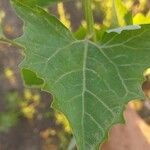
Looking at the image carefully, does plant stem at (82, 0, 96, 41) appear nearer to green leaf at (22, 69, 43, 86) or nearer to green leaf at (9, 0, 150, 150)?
green leaf at (9, 0, 150, 150)

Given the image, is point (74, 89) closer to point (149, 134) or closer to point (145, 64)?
point (145, 64)

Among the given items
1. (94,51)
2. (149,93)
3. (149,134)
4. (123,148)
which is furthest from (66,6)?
(94,51)

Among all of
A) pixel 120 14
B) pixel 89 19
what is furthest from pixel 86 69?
pixel 120 14

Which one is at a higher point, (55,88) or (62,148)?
(55,88)

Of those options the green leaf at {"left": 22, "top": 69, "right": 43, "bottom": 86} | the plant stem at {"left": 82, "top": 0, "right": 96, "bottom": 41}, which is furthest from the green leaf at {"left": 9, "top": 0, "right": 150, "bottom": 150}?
the green leaf at {"left": 22, "top": 69, "right": 43, "bottom": 86}

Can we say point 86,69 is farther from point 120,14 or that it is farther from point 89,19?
point 120,14

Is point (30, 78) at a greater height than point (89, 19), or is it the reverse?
point (89, 19)

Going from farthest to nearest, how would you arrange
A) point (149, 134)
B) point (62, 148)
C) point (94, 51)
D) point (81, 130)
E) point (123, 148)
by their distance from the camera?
point (62, 148), point (149, 134), point (123, 148), point (94, 51), point (81, 130)

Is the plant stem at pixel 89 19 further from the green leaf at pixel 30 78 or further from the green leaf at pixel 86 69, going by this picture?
the green leaf at pixel 30 78
